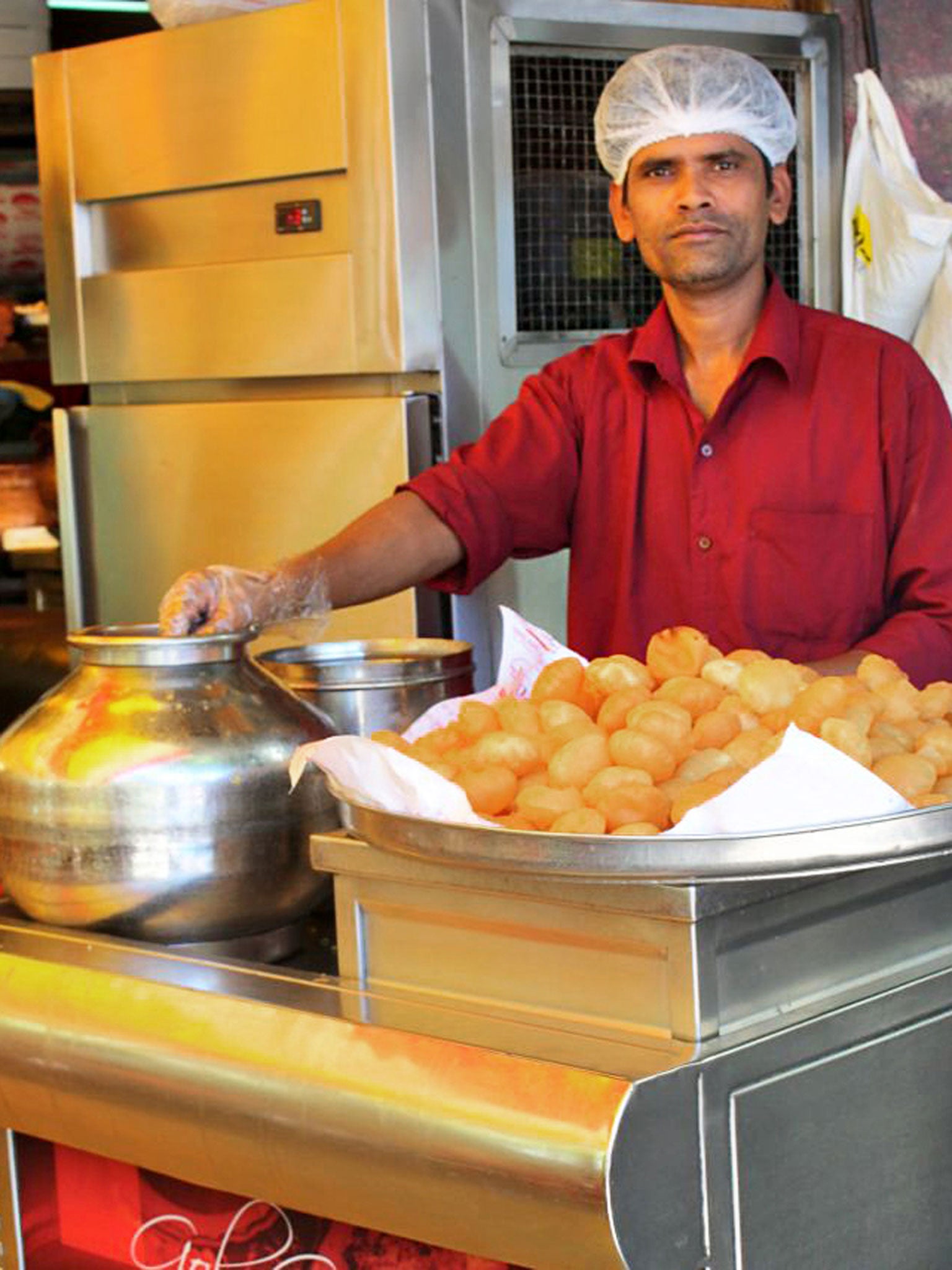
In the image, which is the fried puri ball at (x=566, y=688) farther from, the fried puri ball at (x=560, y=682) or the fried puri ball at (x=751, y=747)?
the fried puri ball at (x=751, y=747)

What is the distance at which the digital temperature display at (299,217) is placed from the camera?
304 centimetres

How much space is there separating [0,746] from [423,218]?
1505 mm

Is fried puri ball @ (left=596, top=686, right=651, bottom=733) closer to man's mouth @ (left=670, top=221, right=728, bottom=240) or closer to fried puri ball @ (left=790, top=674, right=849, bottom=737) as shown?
fried puri ball @ (left=790, top=674, right=849, bottom=737)

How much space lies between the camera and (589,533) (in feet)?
8.69

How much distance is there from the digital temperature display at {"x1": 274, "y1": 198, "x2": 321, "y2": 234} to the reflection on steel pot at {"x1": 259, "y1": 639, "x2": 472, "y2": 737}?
132 centimetres

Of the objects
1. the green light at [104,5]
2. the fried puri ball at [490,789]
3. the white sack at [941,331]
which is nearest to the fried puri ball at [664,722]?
the fried puri ball at [490,789]

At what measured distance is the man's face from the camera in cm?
247

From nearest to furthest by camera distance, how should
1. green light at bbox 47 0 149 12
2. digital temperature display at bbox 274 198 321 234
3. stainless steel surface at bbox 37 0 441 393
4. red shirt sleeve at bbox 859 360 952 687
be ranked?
red shirt sleeve at bbox 859 360 952 687
stainless steel surface at bbox 37 0 441 393
digital temperature display at bbox 274 198 321 234
green light at bbox 47 0 149 12

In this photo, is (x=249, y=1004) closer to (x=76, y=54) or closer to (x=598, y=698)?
(x=598, y=698)

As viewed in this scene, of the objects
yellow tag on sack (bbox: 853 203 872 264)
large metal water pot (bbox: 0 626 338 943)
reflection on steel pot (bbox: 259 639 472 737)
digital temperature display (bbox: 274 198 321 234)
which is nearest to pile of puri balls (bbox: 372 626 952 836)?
large metal water pot (bbox: 0 626 338 943)

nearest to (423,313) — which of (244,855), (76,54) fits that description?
(76,54)

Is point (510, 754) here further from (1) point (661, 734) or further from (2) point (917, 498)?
(2) point (917, 498)

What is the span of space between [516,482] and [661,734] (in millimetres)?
1261

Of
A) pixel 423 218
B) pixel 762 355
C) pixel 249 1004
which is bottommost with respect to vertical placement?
pixel 249 1004
